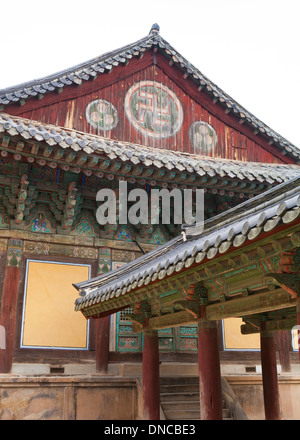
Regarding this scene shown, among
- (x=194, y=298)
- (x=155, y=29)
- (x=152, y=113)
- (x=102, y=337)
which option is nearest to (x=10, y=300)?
(x=102, y=337)

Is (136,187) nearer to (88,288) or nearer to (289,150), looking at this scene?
(88,288)

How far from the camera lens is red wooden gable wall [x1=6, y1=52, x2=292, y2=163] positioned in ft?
38.2

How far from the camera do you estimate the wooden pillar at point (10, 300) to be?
9266 millimetres

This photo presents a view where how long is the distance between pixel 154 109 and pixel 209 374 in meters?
8.37

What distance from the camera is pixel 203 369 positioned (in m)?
6.39

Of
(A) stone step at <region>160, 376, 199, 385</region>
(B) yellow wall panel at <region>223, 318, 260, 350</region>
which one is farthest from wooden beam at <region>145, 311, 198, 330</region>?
(B) yellow wall panel at <region>223, 318, 260, 350</region>

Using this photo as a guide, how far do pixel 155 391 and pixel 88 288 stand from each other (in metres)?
2.18

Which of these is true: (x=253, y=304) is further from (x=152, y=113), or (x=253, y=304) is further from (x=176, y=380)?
(x=152, y=113)

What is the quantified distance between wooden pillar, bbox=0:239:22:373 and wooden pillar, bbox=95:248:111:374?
1817mm

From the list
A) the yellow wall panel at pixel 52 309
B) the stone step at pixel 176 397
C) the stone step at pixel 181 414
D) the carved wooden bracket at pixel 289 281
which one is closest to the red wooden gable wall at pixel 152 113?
the yellow wall panel at pixel 52 309

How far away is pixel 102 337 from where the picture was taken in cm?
1022

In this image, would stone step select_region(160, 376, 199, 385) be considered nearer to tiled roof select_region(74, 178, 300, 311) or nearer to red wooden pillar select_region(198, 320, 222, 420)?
tiled roof select_region(74, 178, 300, 311)

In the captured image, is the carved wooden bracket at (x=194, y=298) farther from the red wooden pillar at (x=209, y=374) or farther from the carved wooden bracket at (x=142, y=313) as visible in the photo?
the carved wooden bracket at (x=142, y=313)

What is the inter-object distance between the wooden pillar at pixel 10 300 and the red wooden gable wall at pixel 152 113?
3407 millimetres
